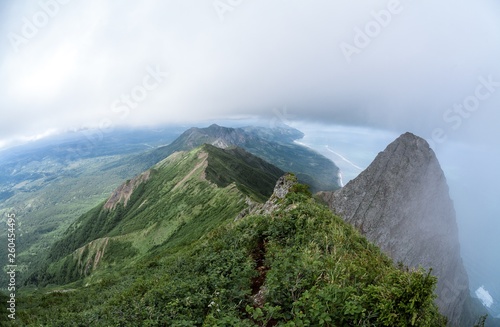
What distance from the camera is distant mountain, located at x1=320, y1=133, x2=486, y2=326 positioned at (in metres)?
130

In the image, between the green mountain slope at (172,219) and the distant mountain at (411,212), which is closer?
the green mountain slope at (172,219)

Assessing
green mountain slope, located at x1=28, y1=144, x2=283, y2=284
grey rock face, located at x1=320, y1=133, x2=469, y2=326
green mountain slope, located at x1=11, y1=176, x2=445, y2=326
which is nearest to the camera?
green mountain slope, located at x1=11, y1=176, x2=445, y2=326

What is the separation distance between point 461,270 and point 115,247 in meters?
188

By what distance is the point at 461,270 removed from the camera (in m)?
154

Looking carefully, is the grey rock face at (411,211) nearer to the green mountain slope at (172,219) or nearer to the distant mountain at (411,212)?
the distant mountain at (411,212)

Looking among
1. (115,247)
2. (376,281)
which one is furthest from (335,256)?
(115,247)

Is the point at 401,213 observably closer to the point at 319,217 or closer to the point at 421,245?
the point at 421,245

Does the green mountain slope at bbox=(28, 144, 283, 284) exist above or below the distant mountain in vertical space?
below

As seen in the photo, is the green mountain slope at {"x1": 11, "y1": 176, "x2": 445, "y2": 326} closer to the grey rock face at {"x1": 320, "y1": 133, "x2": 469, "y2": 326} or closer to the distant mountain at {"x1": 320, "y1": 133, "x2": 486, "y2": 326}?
the grey rock face at {"x1": 320, "y1": 133, "x2": 469, "y2": 326}

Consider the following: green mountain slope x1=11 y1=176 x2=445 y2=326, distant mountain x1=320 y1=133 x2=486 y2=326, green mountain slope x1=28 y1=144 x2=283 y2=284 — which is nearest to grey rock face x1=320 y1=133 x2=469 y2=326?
distant mountain x1=320 y1=133 x2=486 y2=326

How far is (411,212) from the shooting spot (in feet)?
448

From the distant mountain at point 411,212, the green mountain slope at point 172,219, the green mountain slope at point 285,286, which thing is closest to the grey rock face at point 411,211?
the distant mountain at point 411,212

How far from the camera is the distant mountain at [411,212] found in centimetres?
13012

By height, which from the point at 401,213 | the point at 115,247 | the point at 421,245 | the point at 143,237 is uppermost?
the point at 401,213
